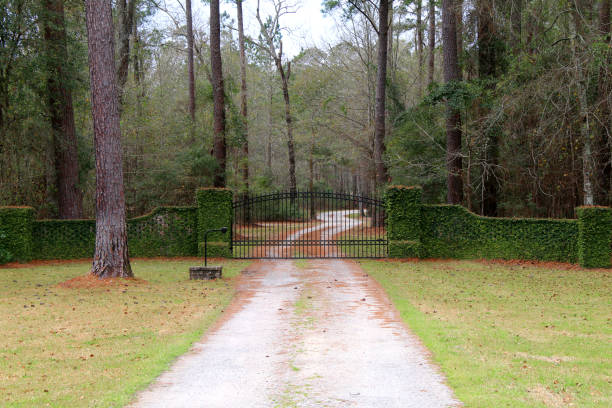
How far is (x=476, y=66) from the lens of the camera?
1883 centimetres

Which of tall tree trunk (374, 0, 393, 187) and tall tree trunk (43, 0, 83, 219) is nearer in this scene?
tall tree trunk (43, 0, 83, 219)

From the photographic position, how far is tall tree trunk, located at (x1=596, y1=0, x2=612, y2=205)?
13208 mm

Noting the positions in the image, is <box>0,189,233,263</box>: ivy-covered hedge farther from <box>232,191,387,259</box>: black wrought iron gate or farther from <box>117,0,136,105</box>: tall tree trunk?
<box>117,0,136,105</box>: tall tree trunk

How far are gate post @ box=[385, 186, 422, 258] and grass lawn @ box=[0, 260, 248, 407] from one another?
5.90 meters

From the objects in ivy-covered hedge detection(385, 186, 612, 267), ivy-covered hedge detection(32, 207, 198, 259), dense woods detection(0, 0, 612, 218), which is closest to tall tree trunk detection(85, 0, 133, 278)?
dense woods detection(0, 0, 612, 218)

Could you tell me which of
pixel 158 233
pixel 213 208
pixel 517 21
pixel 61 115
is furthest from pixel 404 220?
pixel 61 115

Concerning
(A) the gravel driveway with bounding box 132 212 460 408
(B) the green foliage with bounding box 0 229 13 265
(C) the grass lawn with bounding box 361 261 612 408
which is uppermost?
(B) the green foliage with bounding box 0 229 13 265

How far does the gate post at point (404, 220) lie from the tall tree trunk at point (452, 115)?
8.12 ft

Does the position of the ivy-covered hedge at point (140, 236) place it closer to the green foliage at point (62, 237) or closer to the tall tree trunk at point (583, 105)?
the green foliage at point (62, 237)

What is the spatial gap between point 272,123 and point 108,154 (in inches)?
1018

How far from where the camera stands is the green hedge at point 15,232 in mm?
14538

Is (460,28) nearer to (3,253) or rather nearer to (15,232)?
(15,232)

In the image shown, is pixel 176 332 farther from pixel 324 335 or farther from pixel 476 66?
pixel 476 66

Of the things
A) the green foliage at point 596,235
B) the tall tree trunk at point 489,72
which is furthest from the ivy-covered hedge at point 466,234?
the tall tree trunk at point 489,72
